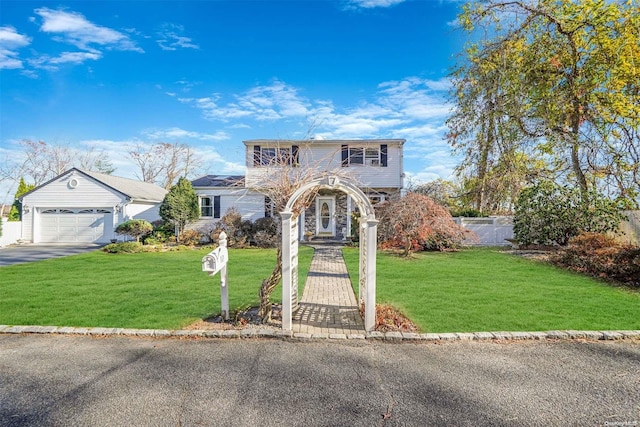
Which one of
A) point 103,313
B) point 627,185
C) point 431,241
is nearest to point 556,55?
point 627,185

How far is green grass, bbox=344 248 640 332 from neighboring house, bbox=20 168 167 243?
15.9 meters

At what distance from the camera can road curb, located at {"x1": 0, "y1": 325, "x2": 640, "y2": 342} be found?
469cm

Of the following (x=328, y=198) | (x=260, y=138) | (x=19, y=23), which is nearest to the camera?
Result: (x=19, y=23)

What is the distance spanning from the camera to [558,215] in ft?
44.6

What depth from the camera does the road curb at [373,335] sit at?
469 centimetres

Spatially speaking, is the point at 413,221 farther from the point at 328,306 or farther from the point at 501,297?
the point at 328,306

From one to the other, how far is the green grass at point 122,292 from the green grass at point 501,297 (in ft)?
8.86

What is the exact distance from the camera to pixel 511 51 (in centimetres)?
1566

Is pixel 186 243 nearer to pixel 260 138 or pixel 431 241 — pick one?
pixel 260 138

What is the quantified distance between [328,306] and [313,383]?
2.91m

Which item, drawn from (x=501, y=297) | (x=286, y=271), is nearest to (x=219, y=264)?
(x=286, y=271)

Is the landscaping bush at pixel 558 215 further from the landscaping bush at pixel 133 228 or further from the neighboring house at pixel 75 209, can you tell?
the neighboring house at pixel 75 209

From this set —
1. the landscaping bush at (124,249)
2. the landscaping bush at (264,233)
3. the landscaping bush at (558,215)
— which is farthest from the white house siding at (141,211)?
the landscaping bush at (558,215)

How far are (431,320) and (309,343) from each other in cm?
203
